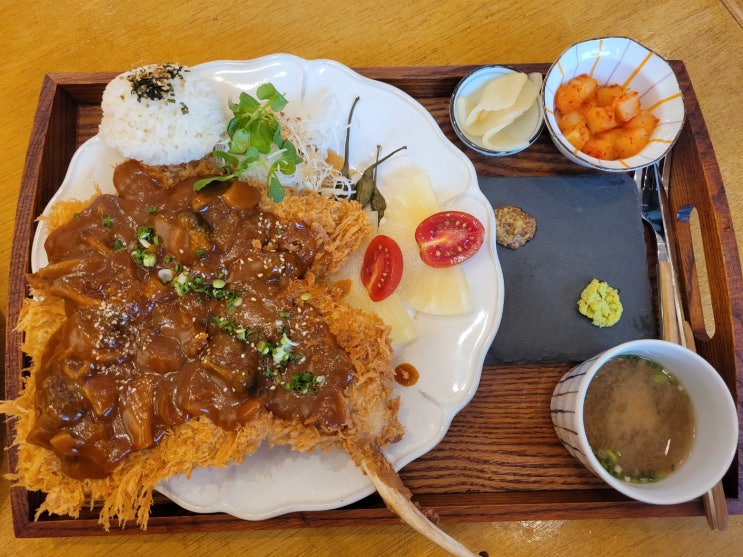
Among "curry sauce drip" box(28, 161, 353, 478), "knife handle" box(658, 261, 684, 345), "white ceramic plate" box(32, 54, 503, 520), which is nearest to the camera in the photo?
"curry sauce drip" box(28, 161, 353, 478)

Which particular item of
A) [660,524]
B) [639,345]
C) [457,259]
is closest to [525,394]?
[639,345]

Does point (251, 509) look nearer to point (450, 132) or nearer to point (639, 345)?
point (639, 345)

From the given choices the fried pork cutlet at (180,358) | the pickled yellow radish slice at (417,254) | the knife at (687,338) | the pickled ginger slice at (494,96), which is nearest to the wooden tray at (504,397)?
the knife at (687,338)

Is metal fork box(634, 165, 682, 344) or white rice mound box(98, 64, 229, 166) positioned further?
metal fork box(634, 165, 682, 344)

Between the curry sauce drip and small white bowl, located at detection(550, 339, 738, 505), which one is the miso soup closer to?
small white bowl, located at detection(550, 339, 738, 505)

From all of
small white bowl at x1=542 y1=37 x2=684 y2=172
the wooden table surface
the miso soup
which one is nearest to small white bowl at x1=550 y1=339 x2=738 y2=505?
the miso soup

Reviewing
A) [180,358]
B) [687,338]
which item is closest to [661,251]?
[687,338]
